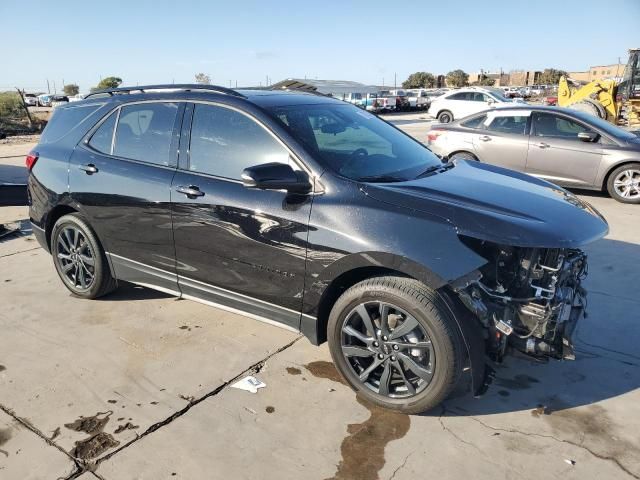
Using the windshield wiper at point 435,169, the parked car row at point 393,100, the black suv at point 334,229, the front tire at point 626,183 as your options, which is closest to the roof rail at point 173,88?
the black suv at point 334,229

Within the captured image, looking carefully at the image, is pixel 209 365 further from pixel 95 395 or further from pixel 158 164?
pixel 158 164

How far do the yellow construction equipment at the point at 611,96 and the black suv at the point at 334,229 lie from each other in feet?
56.0

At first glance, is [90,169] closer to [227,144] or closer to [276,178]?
[227,144]

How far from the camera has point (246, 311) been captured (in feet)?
11.5

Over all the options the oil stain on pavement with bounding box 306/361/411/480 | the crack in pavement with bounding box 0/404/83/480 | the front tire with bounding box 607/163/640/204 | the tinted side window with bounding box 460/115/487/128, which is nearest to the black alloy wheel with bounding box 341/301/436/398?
the oil stain on pavement with bounding box 306/361/411/480

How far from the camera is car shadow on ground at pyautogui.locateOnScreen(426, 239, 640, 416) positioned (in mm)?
3084

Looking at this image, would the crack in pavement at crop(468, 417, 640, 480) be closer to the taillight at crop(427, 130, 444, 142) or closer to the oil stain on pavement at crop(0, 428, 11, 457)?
the oil stain on pavement at crop(0, 428, 11, 457)

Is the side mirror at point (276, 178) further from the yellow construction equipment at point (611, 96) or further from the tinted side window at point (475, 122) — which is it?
the yellow construction equipment at point (611, 96)

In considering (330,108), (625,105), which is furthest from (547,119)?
(625,105)

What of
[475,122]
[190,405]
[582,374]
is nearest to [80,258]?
[190,405]

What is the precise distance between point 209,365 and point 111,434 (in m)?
0.82

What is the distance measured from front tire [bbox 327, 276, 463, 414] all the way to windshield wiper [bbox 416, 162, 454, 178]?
3.18 feet

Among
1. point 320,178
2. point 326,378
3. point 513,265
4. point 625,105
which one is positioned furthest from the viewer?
point 625,105

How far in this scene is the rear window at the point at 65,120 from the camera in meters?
4.39
